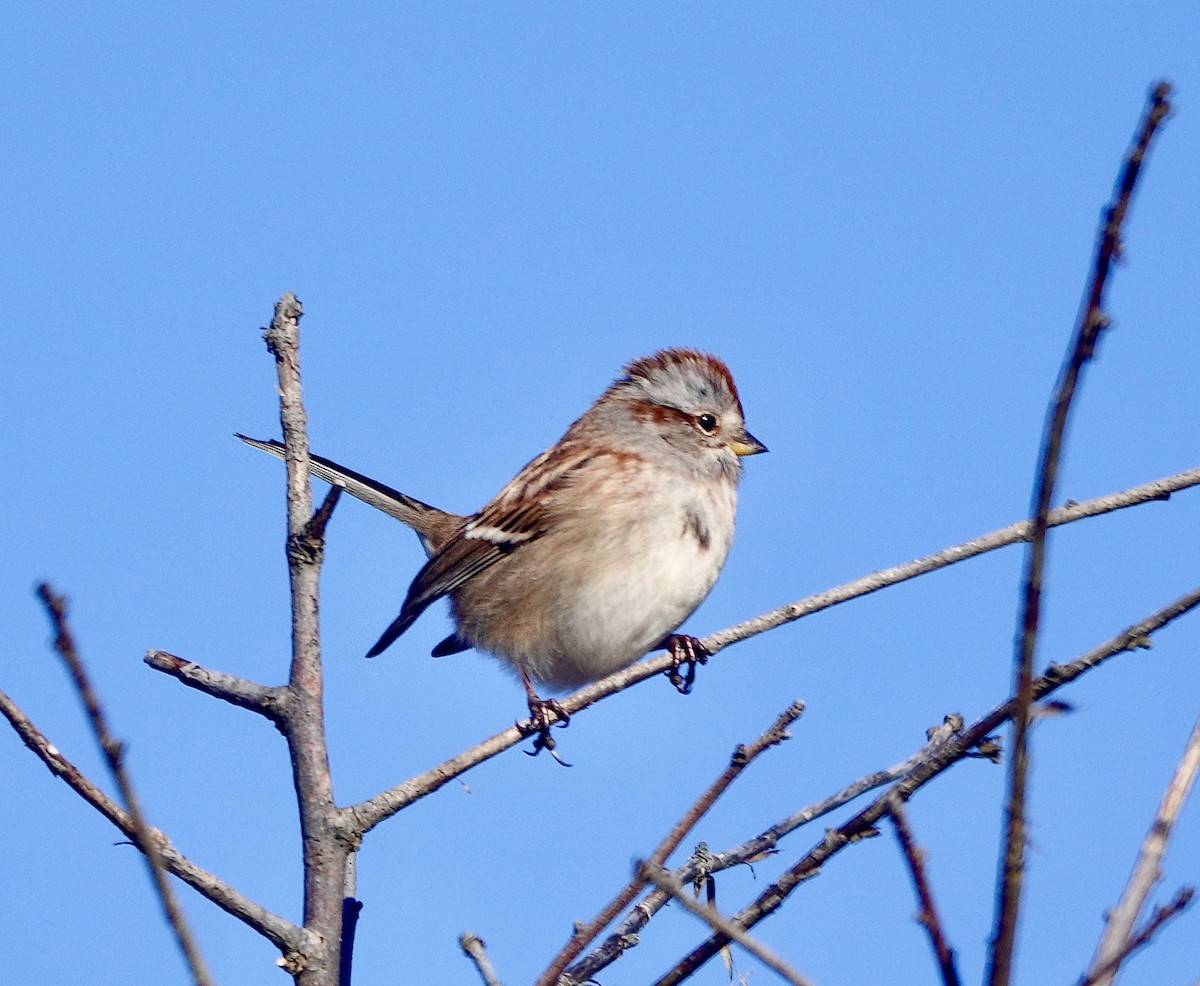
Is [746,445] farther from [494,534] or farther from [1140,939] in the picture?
[1140,939]

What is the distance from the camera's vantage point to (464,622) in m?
6.52

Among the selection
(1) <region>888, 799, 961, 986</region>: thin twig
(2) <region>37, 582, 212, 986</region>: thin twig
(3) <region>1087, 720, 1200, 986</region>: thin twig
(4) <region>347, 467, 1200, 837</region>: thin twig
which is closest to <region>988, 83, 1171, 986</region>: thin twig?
(1) <region>888, 799, 961, 986</region>: thin twig

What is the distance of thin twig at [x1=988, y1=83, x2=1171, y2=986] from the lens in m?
1.39

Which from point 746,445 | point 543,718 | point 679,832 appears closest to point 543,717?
point 543,718

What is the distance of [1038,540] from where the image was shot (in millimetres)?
1429

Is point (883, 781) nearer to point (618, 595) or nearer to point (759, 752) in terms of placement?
point (759, 752)

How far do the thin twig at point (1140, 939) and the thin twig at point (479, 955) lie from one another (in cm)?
154

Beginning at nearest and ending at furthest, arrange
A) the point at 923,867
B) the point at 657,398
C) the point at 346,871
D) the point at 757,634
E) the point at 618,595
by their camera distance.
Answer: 1. the point at 923,867
2. the point at 346,871
3. the point at 757,634
4. the point at 618,595
5. the point at 657,398

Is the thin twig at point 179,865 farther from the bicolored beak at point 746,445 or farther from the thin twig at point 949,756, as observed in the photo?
the bicolored beak at point 746,445

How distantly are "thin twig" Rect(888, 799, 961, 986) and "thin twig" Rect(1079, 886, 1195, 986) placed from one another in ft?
0.68

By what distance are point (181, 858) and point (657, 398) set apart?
4476 mm

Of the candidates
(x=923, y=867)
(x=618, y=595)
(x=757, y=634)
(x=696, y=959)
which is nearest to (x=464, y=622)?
(x=618, y=595)

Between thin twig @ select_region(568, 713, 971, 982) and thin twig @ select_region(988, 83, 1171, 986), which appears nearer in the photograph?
thin twig @ select_region(988, 83, 1171, 986)

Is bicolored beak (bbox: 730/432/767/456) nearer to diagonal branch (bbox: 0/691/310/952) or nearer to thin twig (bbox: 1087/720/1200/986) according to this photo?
diagonal branch (bbox: 0/691/310/952)
